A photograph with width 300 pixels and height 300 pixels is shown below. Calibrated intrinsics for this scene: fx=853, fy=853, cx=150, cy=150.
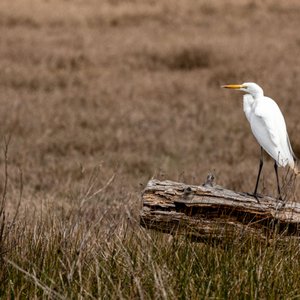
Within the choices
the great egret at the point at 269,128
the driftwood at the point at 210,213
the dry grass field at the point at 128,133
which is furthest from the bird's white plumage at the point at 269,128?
the dry grass field at the point at 128,133

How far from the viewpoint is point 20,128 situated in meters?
11.1

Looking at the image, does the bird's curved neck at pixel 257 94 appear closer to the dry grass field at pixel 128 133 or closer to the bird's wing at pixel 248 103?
the bird's wing at pixel 248 103

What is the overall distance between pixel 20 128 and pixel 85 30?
9.01 meters

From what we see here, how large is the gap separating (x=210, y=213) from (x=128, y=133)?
6766mm

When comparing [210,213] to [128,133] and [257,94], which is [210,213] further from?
[128,133]

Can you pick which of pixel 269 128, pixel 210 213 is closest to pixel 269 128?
pixel 269 128

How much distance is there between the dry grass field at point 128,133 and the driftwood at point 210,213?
0.09 metres

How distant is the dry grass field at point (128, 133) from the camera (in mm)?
3863

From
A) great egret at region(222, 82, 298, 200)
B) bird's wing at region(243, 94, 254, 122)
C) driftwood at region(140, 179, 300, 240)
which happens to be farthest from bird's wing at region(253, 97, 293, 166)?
driftwood at region(140, 179, 300, 240)

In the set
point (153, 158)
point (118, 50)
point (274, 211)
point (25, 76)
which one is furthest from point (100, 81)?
point (274, 211)

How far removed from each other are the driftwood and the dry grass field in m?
0.09

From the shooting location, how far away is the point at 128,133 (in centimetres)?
1108

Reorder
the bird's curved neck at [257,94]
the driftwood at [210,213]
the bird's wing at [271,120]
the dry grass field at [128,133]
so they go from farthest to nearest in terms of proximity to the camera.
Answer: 1. the bird's curved neck at [257,94]
2. the bird's wing at [271,120]
3. the driftwood at [210,213]
4. the dry grass field at [128,133]

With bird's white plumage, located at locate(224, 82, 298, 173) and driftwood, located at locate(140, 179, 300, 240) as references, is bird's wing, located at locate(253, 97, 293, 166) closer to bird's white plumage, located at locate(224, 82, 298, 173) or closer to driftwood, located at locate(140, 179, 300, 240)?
bird's white plumage, located at locate(224, 82, 298, 173)
